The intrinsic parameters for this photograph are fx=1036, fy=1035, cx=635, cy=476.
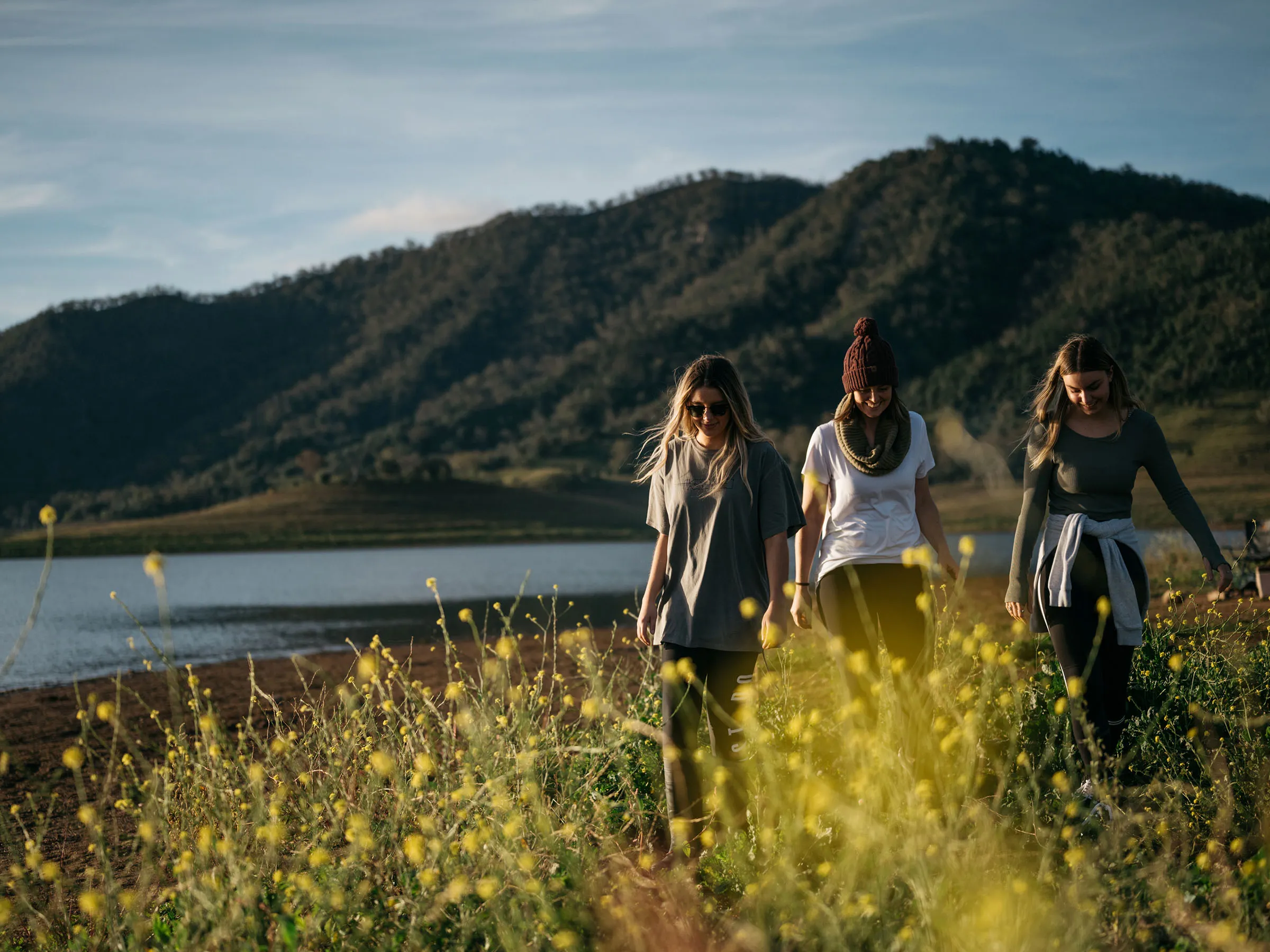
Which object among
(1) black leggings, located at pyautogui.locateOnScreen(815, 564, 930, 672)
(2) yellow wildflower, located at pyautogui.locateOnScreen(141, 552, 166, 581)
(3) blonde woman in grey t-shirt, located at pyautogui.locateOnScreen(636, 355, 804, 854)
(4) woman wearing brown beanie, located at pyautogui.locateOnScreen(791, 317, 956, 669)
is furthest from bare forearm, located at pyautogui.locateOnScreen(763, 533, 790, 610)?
(2) yellow wildflower, located at pyautogui.locateOnScreen(141, 552, 166, 581)

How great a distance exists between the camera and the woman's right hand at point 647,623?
383 centimetres

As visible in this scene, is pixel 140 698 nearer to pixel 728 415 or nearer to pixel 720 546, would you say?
pixel 720 546

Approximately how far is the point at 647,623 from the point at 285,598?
19.4m

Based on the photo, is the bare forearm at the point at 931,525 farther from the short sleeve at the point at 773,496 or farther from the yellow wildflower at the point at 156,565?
the yellow wildflower at the point at 156,565

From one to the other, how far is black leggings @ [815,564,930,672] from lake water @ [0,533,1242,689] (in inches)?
47.9

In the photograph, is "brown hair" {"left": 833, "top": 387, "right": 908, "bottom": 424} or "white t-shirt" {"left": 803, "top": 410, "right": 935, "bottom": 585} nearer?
"white t-shirt" {"left": 803, "top": 410, "right": 935, "bottom": 585}

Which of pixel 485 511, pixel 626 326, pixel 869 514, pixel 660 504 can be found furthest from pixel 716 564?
pixel 626 326

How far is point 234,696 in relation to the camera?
899cm

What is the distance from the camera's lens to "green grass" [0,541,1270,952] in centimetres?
249

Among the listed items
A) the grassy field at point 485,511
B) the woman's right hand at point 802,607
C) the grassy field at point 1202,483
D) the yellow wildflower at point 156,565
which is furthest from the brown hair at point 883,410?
the grassy field at point 485,511

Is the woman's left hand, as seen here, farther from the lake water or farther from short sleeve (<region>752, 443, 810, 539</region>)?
the lake water

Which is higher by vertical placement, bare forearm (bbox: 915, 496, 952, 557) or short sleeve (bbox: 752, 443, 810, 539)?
short sleeve (bbox: 752, 443, 810, 539)

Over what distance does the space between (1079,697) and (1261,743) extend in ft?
2.10

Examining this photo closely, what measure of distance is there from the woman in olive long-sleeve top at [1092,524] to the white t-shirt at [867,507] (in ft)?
1.44
